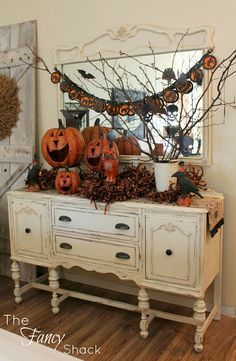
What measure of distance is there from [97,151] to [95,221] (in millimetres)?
463

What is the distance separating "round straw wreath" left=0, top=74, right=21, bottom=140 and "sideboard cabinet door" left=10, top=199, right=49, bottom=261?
80 centimetres

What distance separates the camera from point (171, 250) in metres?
2.18

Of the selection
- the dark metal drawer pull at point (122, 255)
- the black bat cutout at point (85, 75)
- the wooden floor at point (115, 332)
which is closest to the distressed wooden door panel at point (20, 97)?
the black bat cutout at point (85, 75)

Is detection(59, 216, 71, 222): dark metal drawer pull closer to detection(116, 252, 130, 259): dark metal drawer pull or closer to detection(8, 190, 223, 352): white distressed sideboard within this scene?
detection(8, 190, 223, 352): white distressed sideboard

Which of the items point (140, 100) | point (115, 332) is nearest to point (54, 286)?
point (115, 332)

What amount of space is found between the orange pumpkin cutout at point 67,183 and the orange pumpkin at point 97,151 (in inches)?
5.6

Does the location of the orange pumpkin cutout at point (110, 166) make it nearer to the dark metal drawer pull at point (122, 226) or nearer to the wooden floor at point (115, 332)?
the dark metal drawer pull at point (122, 226)

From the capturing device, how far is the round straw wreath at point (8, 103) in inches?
122

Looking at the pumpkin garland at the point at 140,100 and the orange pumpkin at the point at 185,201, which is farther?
the pumpkin garland at the point at 140,100

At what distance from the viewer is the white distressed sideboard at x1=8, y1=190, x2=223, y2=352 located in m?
2.14

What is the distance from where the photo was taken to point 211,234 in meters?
2.15

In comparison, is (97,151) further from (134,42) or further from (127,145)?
(134,42)

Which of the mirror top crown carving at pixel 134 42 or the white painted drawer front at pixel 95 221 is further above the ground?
the mirror top crown carving at pixel 134 42

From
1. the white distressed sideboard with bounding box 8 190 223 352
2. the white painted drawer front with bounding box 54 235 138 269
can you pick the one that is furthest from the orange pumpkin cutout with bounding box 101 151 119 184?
the white painted drawer front with bounding box 54 235 138 269
